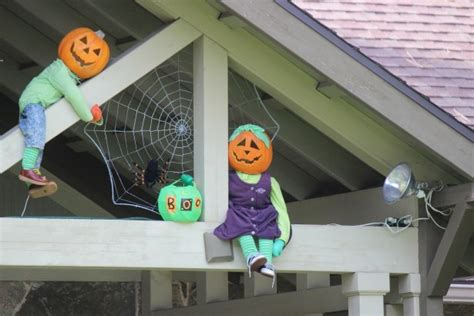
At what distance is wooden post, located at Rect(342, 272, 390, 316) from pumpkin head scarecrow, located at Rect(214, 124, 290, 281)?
543 mm

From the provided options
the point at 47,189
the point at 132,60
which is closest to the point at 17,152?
the point at 47,189

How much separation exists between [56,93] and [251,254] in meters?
1.35

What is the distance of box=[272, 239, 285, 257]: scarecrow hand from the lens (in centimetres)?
737

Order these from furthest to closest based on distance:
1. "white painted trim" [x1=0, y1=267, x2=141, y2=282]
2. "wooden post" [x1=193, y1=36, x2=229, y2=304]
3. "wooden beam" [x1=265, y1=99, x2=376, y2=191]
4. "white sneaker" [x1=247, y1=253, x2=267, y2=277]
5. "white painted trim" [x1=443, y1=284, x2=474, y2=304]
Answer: "white painted trim" [x1=443, y1=284, x2=474, y2=304], "white painted trim" [x1=0, y1=267, x2=141, y2=282], "wooden beam" [x1=265, y1=99, x2=376, y2=191], "wooden post" [x1=193, y1=36, x2=229, y2=304], "white sneaker" [x1=247, y1=253, x2=267, y2=277]

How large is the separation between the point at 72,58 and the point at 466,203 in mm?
2299

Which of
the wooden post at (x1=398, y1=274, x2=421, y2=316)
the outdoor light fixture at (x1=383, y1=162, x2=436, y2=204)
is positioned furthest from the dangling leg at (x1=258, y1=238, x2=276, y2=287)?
the wooden post at (x1=398, y1=274, x2=421, y2=316)

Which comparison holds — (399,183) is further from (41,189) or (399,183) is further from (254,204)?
(41,189)

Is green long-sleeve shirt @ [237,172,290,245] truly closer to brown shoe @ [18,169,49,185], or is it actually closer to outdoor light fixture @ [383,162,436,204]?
outdoor light fixture @ [383,162,436,204]

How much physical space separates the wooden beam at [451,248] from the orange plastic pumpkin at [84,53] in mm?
2135

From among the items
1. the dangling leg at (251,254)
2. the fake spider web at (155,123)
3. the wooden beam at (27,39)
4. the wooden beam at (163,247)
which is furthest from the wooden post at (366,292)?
the wooden beam at (27,39)

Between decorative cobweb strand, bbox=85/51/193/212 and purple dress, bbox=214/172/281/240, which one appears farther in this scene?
decorative cobweb strand, bbox=85/51/193/212

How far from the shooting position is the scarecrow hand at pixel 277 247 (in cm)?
737

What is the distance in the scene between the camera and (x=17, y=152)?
6.98m

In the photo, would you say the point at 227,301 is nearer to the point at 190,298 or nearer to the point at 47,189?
the point at 190,298
